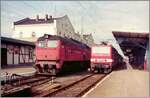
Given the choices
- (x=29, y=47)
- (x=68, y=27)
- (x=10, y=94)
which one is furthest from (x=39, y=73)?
(x=68, y=27)

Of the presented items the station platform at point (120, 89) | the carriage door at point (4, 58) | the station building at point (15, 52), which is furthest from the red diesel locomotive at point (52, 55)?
the carriage door at point (4, 58)

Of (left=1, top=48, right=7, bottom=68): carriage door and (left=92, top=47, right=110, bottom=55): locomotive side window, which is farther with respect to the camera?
(left=1, top=48, right=7, bottom=68): carriage door

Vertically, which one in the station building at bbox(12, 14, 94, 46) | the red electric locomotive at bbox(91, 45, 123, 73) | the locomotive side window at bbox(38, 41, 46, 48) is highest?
the station building at bbox(12, 14, 94, 46)

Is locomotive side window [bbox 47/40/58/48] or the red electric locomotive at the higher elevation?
locomotive side window [bbox 47/40/58/48]

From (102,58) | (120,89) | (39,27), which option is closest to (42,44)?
(102,58)

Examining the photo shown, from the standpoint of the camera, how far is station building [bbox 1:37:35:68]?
104ft

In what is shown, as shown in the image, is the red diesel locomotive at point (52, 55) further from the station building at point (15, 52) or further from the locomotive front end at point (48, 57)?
the station building at point (15, 52)

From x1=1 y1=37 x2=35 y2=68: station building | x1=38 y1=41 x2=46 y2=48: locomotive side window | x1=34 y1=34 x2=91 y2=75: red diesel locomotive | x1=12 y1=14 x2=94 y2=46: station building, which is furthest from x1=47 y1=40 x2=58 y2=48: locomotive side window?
x1=12 y1=14 x2=94 y2=46: station building

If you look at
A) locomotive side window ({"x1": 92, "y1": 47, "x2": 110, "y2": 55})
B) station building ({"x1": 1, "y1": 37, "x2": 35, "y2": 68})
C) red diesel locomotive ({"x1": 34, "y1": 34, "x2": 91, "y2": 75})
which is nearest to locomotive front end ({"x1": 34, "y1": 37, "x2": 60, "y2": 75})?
red diesel locomotive ({"x1": 34, "y1": 34, "x2": 91, "y2": 75})

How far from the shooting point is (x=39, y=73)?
23016 mm

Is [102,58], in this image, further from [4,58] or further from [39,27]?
[39,27]

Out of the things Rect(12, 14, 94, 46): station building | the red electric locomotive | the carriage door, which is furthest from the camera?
Rect(12, 14, 94, 46): station building

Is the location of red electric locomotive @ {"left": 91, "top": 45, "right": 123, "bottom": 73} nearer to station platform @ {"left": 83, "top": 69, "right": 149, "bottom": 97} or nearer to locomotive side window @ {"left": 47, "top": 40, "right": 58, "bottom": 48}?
locomotive side window @ {"left": 47, "top": 40, "right": 58, "bottom": 48}

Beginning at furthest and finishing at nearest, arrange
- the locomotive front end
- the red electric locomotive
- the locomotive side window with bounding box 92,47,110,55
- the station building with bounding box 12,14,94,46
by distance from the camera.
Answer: the station building with bounding box 12,14,94,46
the locomotive side window with bounding box 92,47,110,55
the red electric locomotive
the locomotive front end
